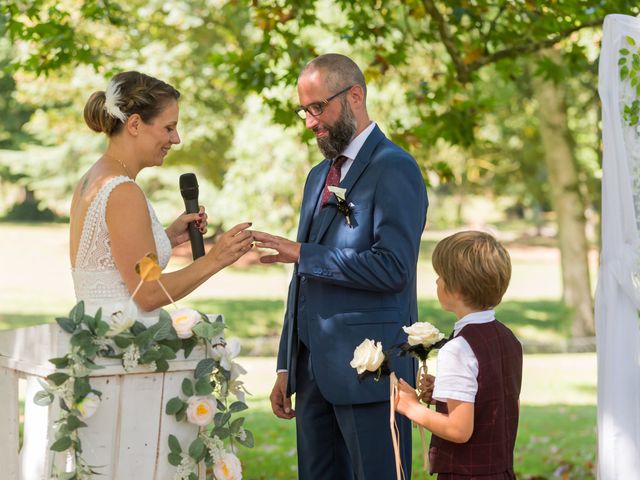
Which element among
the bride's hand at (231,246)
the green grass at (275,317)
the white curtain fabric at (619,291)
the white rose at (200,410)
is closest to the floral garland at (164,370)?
the white rose at (200,410)

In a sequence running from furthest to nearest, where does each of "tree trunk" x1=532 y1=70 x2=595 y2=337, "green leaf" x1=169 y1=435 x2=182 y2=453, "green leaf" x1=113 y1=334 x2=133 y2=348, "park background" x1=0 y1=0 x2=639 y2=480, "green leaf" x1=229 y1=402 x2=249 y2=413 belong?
1. "tree trunk" x1=532 y1=70 x2=595 y2=337
2. "park background" x1=0 y1=0 x2=639 y2=480
3. "green leaf" x1=229 y1=402 x2=249 y2=413
4. "green leaf" x1=169 y1=435 x2=182 y2=453
5. "green leaf" x1=113 y1=334 x2=133 y2=348

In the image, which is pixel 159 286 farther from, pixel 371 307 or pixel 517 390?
pixel 517 390

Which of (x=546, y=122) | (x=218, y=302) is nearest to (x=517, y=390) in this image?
(x=546, y=122)

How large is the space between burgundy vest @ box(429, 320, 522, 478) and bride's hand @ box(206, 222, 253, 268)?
3.09 ft

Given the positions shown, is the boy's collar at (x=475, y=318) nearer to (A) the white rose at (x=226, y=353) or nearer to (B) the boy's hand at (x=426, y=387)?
(B) the boy's hand at (x=426, y=387)

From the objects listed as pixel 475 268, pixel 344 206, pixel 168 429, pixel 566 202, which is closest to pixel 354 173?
pixel 344 206

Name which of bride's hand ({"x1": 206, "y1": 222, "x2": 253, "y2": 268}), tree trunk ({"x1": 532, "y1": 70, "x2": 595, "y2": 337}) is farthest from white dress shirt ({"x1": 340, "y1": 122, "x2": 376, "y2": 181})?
tree trunk ({"x1": 532, "y1": 70, "x2": 595, "y2": 337})

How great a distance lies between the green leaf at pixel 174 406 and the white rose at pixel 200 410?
0.09 feet

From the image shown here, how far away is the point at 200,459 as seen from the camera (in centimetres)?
325

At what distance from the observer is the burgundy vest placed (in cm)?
305

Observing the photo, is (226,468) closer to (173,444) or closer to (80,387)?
(173,444)

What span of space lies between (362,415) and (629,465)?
1006 millimetres

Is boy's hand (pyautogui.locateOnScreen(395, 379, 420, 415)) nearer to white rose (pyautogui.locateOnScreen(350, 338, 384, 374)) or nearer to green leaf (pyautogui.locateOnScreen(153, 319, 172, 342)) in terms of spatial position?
white rose (pyautogui.locateOnScreen(350, 338, 384, 374))

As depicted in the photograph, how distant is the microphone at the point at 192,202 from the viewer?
3.87 m
